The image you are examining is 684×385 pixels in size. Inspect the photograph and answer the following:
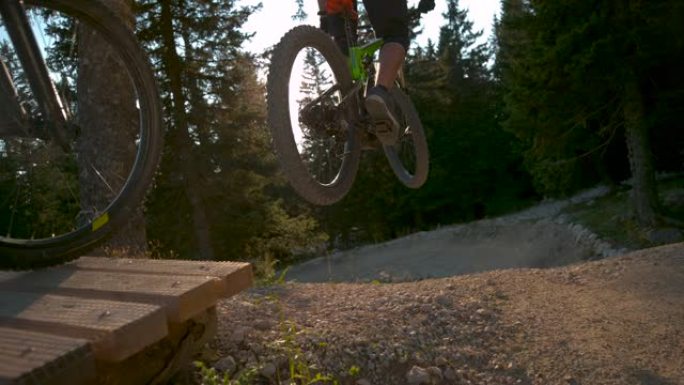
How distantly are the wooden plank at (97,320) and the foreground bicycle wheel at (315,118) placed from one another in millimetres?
1288

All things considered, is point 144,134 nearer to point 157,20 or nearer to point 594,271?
point 594,271

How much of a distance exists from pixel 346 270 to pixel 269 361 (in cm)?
1581

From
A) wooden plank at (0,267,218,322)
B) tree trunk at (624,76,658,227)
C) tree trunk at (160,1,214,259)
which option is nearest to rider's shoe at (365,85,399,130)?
wooden plank at (0,267,218,322)

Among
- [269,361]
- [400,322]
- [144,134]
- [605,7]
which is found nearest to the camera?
[269,361]

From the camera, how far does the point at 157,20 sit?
14.4 meters

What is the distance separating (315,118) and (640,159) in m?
12.0

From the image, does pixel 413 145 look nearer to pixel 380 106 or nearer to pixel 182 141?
A: pixel 380 106

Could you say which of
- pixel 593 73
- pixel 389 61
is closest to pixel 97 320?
pixel 389 61

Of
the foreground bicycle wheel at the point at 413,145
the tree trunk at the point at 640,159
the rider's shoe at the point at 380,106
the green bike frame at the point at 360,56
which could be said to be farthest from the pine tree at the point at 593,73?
the rider's shoe at the point at 380,106

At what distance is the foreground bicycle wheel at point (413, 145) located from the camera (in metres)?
4.08

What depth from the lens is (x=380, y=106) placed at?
286 centimetres

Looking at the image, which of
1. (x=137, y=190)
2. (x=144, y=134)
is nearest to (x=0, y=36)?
(x=144, y=134)

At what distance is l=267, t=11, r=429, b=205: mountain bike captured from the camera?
2799mm

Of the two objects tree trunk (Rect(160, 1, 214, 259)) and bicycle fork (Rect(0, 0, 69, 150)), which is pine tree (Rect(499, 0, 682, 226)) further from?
bicycle fork (Rect(0, 0, 69, 150))
